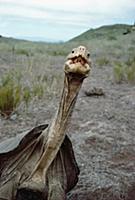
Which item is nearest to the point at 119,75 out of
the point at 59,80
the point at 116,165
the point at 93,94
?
the point at 59,80

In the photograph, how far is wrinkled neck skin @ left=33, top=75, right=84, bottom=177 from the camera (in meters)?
3.09

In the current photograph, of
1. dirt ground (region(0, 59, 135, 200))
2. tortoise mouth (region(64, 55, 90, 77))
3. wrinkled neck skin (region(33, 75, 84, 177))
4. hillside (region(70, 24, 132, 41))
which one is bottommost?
hillside (region(70, 24, 132, 41))

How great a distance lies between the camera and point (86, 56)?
2916 mm

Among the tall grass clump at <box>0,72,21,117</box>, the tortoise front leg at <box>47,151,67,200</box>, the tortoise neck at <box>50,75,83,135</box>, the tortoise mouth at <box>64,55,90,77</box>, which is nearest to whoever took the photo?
the tortoise mouth at <box>64,55,90,77</box>

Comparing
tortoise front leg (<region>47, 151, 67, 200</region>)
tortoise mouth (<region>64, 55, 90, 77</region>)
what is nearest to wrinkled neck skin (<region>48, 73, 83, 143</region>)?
tortoise mouth (<region>64, 55, 90, 77</region>)

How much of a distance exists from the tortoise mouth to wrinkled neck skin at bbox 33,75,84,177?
9 centimetres

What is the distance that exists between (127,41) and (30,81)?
835 inches

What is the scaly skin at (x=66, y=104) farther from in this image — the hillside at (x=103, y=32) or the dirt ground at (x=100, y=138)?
the hillside at (x=103, y=32)

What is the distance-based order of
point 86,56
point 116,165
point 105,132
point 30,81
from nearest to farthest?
1. point 86,56
2. point 116,165
3. point 105,132
4. point 30,81

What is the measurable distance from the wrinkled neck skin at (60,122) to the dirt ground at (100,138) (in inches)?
32.1

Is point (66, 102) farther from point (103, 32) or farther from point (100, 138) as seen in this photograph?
point (103, 32)

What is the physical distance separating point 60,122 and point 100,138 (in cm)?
232

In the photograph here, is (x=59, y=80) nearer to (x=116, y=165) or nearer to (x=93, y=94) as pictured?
(x=93, y=94)

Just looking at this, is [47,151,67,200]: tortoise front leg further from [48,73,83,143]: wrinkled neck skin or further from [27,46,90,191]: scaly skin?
[48,73,83,143]: wrinkled neck skin
